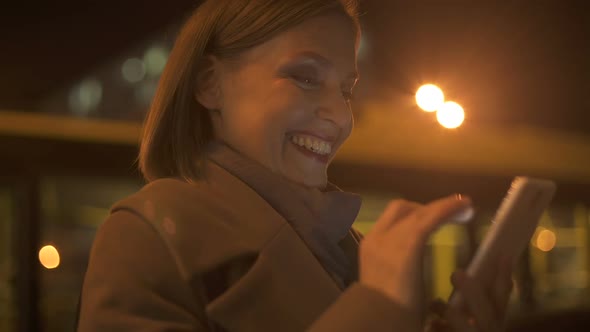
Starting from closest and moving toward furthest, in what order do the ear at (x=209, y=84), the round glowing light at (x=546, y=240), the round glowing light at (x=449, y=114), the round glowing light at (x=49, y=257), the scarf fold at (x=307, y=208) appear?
the scarf fold at (x=307, y=208), the ear at (x=209, y=84), the round glowing light at (x=49, y=257), the round glowing light at (x=449, y=114), the round glowing light at (x=546, y=240)

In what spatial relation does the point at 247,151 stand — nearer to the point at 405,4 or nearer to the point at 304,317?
the point at 304,317

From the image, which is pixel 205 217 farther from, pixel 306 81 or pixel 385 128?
pixel 385 128

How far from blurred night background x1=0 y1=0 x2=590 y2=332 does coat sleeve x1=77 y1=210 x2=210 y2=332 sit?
3.47 m

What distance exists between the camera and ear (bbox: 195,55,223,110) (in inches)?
55.7

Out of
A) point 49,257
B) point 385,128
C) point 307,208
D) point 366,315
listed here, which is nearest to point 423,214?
point 366,315

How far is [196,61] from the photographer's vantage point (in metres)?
1.40

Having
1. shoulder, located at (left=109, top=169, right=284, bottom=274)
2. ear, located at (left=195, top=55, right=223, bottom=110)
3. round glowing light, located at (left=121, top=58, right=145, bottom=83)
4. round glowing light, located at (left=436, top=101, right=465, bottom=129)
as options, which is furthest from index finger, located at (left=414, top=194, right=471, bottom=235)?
round glowing light, located at (left=121, top=58, right=145, bottom=83)

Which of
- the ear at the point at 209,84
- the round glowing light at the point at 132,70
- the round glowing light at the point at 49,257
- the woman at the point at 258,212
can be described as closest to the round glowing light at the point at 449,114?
the round glowing light at the point at 132,70

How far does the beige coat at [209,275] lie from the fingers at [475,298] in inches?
5.8

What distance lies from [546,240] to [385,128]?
2.22 m

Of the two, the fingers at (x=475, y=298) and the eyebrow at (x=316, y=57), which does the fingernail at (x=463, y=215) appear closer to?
the fingers at (x=475, y=298)

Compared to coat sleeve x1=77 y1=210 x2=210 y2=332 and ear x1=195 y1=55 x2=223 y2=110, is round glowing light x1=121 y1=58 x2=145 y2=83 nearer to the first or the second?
ear x1=195 y1=55 x2=223 y2=110

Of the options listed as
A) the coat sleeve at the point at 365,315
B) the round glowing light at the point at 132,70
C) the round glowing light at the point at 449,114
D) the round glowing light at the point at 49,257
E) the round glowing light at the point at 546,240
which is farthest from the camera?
the round glowing light at the point at 546,240

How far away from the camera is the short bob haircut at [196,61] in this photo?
135 centimetres
